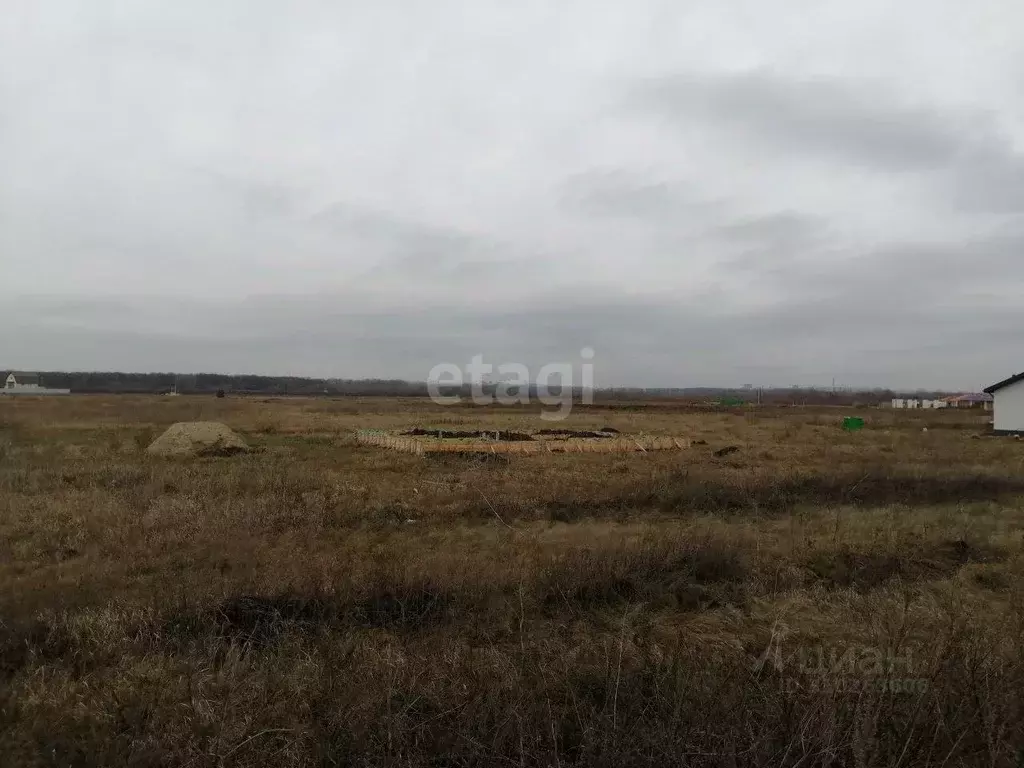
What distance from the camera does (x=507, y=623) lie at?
528 centimetres

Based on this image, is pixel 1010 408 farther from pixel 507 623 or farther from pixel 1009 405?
pixel 507 623

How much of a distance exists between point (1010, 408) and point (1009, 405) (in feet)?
0.49

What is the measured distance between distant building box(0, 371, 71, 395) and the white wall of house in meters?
110

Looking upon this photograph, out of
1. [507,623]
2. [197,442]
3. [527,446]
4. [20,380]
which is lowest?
[507,623]

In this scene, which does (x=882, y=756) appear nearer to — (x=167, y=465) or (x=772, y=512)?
(x=772, y=512)

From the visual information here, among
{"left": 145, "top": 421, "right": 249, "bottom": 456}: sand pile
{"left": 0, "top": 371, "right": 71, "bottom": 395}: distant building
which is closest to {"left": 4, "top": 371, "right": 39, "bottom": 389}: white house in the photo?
{"left": 0, "top": 371, "right": 71, "bottom": 395}: distant building

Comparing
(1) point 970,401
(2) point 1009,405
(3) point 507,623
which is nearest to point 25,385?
(2) point 1009,405

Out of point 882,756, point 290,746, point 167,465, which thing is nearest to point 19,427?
point 167,465

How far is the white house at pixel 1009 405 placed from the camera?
29188 millimetres

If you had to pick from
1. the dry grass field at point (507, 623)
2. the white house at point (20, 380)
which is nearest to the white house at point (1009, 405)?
the dry grass field at point (507, 623)

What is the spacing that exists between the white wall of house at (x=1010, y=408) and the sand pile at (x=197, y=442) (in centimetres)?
3251

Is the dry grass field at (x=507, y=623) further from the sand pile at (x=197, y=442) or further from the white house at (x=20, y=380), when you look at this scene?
the white house at (x=20, y=380)

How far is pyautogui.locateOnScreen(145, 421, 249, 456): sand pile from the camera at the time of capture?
1792 cm

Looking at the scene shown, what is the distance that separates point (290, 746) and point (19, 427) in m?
30.7
